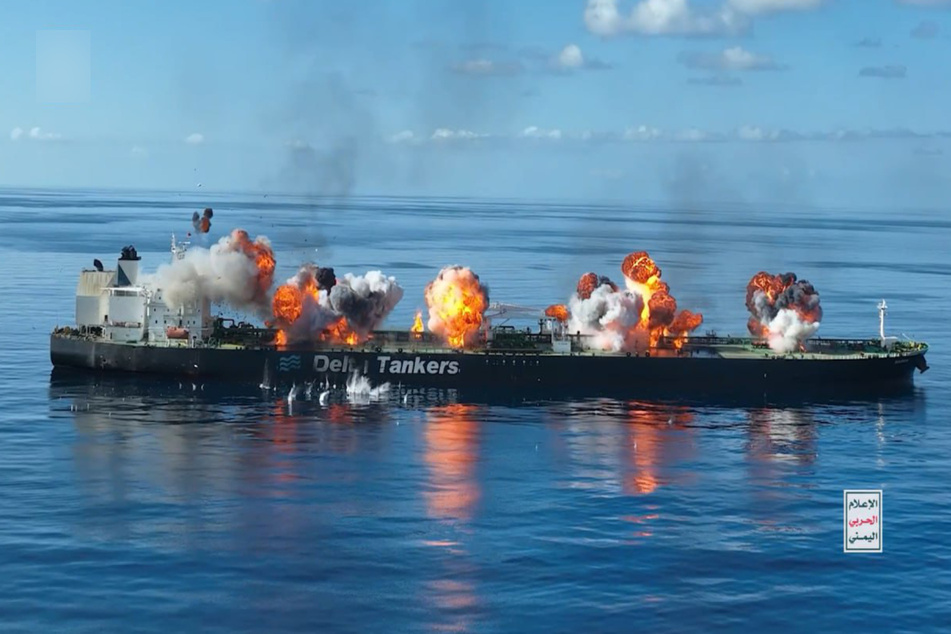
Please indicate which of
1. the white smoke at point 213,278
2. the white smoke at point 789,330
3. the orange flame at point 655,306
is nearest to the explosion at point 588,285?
the orange flame at point 655,306

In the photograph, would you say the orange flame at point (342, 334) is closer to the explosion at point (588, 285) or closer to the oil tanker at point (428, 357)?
the oil tanker at point (428, 357)

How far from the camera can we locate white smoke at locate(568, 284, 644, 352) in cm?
13875

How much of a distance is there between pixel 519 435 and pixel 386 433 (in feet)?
41.1

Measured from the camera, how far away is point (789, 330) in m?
141

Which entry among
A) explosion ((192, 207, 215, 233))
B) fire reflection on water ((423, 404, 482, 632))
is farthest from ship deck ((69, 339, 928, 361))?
explosion ((192, 207, 215, 233))

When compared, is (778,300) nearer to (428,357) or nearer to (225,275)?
(428,357)

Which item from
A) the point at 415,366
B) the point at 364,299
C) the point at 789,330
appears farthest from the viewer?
the point at 789,330

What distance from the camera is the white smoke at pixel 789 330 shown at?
461 feet

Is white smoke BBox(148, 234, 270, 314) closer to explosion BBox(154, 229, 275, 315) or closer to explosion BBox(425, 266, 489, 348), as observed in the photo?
explosion BBox(154, 229, 275, 315)

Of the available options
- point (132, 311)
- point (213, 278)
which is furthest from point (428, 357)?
point (132, 311)

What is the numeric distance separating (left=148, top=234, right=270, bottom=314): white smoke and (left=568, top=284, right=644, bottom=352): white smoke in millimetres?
39851

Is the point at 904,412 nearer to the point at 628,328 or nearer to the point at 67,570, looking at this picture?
the point at 628,328

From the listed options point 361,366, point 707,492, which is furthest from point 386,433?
point 707,492

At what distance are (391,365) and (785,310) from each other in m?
47.3
